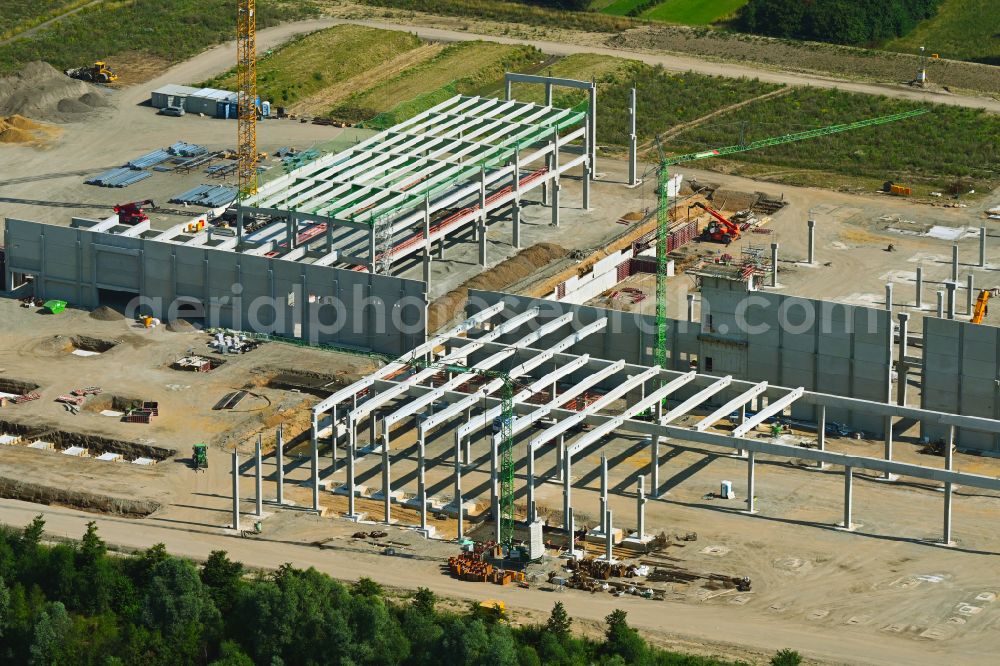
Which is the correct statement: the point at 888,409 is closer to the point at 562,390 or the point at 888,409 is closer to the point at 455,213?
the point at 562,390

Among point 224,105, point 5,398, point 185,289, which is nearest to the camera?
point 5,398

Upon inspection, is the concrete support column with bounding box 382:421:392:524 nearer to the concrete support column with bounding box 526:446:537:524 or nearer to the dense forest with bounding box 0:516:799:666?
the concrete support column with bounding box 526:446:537:524

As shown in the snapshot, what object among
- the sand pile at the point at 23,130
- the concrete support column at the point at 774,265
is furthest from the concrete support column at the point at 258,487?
the sand pile at the point at 23,130

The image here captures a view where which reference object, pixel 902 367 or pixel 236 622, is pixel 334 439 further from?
pixel 902 367

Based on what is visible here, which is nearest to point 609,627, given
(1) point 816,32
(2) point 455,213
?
(2) point 455,213

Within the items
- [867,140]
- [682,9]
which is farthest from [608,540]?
[682,9]
